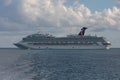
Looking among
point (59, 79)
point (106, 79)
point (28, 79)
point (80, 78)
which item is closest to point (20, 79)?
point (28, 79)

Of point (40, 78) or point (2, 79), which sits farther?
point (40, 78)

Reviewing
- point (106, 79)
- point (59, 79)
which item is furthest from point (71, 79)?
point (106, 79)

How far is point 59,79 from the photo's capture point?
146ft

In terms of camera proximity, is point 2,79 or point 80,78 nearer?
point 2,79

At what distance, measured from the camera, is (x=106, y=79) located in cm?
4525

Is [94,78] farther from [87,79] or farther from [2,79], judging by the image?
[2,79]

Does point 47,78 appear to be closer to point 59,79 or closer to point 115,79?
point 59,79

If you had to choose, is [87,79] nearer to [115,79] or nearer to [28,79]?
[115,79]

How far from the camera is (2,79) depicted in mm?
43000

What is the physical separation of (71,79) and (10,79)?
7.37 meters

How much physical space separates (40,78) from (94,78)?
6739 millimetres

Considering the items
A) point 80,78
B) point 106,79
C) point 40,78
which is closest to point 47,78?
point 40,78

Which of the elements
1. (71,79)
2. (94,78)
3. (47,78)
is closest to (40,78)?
(47,78)

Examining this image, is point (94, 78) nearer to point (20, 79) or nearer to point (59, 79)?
point (59, 79)
